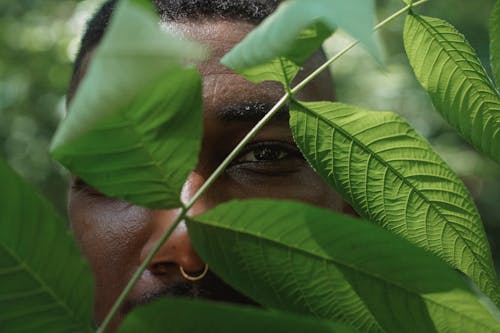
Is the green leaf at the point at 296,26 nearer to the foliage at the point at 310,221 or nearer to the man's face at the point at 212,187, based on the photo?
the foliage at the point at 310,221

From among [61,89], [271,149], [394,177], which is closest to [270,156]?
[271,149]

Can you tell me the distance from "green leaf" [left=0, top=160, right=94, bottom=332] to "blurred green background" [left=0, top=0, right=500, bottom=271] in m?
4.73

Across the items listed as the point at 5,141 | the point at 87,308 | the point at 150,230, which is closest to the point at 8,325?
the point at 87,308

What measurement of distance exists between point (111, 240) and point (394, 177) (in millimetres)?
385

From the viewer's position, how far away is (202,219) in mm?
480

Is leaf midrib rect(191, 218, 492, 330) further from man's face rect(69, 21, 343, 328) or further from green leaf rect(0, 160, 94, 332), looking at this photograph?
man's face rect(69, 21, 343, 328)

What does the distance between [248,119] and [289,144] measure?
76 mm

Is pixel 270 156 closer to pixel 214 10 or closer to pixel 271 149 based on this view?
pixel 271 149

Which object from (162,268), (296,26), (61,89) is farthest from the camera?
(61,89)

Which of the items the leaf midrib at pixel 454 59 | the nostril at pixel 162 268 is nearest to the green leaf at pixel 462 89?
the leaf midrib at pixel 454 59

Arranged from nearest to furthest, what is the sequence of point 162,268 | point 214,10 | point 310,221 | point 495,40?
1. point 310,221
2. point 495,40
3. point 162,268
4. point 214,10

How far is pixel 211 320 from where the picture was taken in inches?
14.2

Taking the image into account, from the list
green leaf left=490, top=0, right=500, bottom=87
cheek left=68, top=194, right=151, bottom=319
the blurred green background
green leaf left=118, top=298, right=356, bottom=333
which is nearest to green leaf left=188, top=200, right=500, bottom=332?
green leaf left=118, top=298, right=356, bottom=333

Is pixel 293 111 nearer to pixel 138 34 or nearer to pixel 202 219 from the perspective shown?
pixel 202 219
